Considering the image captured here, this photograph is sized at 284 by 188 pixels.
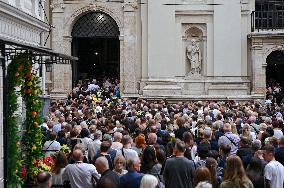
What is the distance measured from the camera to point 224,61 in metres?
35.4

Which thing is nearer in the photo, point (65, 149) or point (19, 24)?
point (65, 149)

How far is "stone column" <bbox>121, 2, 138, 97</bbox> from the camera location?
3528 cm

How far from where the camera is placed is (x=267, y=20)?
35.5 m

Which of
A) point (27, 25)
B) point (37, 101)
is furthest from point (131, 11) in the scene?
point (37, 101)

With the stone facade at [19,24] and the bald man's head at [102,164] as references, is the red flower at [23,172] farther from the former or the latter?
the bald man's head at [102,164]

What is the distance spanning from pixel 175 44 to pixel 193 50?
41.6 inches

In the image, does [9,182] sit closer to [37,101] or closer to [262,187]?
[37,101]

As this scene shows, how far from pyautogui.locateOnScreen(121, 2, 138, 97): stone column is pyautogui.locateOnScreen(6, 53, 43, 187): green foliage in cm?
2101

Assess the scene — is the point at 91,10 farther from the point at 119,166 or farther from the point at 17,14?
the point at 119,166

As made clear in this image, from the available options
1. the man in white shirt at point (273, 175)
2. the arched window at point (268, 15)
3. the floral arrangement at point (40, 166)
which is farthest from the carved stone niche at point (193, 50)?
the man in white shirt at point (273, 175)

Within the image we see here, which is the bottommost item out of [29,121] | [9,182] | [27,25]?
[9,182]

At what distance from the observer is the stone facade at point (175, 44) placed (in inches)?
1384

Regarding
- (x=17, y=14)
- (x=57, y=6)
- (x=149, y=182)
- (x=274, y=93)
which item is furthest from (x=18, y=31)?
(x=274, y=93)

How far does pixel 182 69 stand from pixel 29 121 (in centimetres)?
2191
